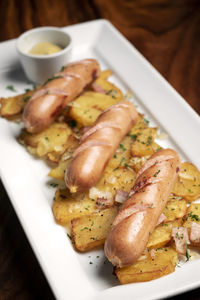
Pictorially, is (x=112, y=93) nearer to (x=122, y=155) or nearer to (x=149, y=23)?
(x=122, y=155)

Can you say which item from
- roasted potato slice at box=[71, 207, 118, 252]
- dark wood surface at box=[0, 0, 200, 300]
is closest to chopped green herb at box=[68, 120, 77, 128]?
roasted potato slice at box=[71, 207, 118, 252]

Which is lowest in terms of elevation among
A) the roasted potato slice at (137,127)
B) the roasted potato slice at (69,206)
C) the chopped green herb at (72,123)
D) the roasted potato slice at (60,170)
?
the roasted potato slice at (69,206)

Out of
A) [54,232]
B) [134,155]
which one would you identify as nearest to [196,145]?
[134,155]

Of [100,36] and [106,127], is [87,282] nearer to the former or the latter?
[106,127]

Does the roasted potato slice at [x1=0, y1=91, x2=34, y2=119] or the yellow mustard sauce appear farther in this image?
the yellow mustard sauce

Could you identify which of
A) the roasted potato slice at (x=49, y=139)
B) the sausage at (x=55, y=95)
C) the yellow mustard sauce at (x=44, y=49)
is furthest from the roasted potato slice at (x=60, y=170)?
the yellow mustard sauce at (x=44, y=49)

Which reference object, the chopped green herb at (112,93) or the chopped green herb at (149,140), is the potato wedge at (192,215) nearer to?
the chopped green herb at (149,140)

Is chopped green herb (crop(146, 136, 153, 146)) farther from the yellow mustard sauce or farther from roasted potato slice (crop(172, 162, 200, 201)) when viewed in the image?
the yellow mustard sauce

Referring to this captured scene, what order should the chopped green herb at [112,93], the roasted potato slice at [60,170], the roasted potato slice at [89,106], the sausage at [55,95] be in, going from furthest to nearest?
the chopped green herb at [112,93] → the roasted potato slice at [89,106] → the sausage at [55,95] → the roasted potato slice at [60,170]
